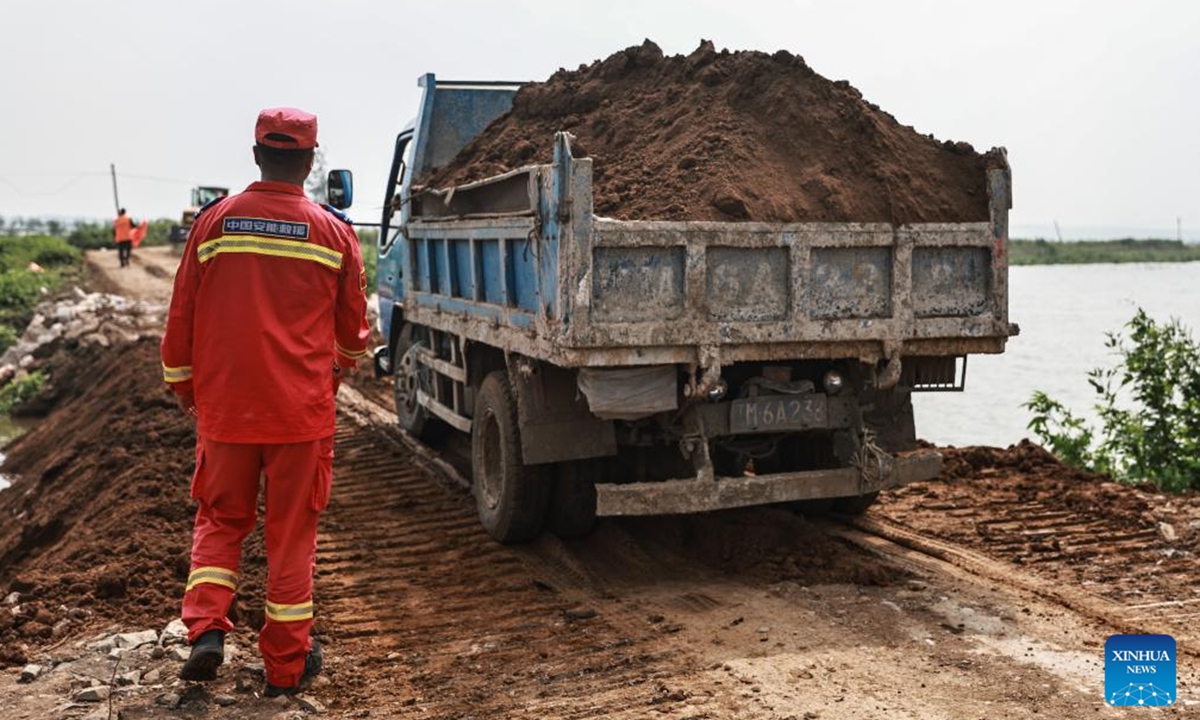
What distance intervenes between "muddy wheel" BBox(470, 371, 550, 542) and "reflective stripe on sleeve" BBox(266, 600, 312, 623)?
2237 mm

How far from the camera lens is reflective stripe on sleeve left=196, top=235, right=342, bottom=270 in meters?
4.71

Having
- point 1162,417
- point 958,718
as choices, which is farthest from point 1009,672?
point 1162,417

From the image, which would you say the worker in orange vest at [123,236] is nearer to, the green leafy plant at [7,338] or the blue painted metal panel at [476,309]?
the green leafy plant at [7,338]

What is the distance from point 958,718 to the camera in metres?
4.48

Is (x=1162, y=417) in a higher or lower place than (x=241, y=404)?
lower

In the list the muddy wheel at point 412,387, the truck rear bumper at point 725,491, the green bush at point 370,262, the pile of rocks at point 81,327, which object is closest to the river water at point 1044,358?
the truck rear bumper at point 725,491

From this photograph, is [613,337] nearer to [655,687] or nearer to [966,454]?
[655,687]

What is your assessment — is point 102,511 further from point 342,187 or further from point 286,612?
point 286,612

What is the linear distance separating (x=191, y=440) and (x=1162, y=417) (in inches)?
299

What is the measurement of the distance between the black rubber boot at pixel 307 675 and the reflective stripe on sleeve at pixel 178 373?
3.87 feet

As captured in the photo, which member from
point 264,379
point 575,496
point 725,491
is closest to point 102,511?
point 575,496

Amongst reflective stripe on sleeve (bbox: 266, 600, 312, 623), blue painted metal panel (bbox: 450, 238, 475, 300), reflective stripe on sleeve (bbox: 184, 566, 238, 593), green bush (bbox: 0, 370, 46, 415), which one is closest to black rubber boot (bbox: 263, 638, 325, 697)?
reflective stripe on sleeve (bbox: 266, 600, 312, 623)

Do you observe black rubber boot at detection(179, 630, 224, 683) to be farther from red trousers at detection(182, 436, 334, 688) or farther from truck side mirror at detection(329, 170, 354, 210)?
truck side mirror at detection(329, 170, 354, 210)

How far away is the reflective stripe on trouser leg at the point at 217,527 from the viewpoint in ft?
15.5
